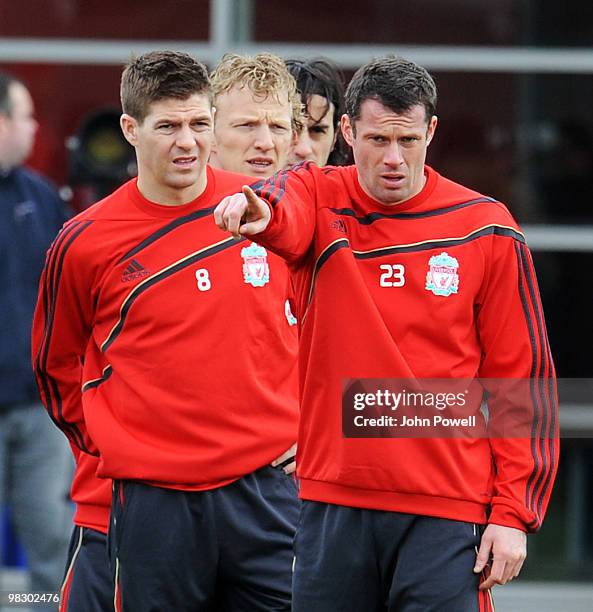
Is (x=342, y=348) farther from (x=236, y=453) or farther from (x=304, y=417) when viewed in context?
(x=236, y=453)

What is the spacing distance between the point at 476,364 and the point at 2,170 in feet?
11.2

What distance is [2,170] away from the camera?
21.5 feet

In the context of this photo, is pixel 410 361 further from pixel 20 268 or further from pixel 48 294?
pixel 20 268

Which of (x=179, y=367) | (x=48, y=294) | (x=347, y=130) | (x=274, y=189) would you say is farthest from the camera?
(x=48, y=294)

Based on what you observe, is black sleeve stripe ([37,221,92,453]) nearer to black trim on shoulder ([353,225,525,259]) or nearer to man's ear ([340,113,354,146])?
man's ear ([340,113,354,146])

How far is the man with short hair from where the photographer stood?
4.59 metres

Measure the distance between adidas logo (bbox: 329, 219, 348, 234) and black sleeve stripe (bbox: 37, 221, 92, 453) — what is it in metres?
0.80

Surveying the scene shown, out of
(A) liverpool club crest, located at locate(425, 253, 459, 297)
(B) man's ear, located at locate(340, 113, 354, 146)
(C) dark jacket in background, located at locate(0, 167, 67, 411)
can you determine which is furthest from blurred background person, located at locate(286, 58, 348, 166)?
(C) dark jacket in background, located at locate(0, 167, 67, 411)

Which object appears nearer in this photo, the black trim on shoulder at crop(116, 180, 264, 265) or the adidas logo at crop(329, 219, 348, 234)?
the adidas logo at crop(329, 219, 348, 234)

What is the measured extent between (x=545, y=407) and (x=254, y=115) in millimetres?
1425

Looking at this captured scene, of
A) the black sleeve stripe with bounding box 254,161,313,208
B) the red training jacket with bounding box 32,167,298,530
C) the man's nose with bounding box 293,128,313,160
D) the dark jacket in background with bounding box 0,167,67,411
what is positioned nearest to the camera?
the black sleeve stripe with bounding box 254,161,313,208

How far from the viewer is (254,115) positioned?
4.59 m

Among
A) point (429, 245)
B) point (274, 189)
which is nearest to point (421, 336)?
point (429, 245)

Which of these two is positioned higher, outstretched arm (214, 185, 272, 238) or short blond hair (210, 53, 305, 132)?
short blond hair (210, 53, 305, 132)
